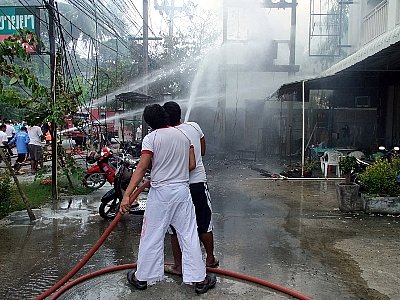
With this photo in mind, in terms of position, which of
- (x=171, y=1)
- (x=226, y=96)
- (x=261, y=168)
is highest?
(x=171, y=1)

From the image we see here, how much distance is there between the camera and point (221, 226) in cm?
700

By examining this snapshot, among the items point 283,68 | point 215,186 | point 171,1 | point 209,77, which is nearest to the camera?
point 215,186

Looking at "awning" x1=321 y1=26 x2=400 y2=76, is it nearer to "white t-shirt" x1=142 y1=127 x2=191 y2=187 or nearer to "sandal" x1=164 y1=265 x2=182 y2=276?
"white t-shirt" x1=142 y1=127 x2=191 y2=187

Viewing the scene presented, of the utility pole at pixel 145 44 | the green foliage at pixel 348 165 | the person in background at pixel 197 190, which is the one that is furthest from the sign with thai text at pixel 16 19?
the utility pole at pixel 145 44

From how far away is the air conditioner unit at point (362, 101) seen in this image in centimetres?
1597

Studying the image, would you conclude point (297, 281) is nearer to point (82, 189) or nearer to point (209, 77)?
point (82, 189)

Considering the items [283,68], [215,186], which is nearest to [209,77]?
[283,68]

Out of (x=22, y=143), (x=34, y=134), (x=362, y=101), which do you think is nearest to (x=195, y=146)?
(x=34, y=134)

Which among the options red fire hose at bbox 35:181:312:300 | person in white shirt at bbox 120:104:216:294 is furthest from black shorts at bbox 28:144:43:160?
person in white shirt at bbox 120:104:216:294

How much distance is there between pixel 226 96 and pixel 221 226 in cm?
1333

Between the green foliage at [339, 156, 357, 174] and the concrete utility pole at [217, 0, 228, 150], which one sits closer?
the green foliage at [339, 156, 357, 174]

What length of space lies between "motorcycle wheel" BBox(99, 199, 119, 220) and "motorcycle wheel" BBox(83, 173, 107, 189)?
2.70m

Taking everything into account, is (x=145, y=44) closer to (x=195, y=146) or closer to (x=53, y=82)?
(x=53, y=82)

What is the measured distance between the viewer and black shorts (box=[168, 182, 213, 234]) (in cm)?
462
